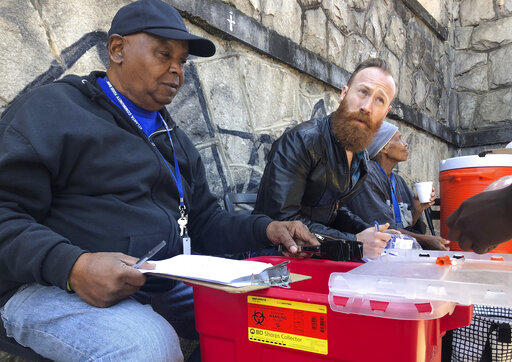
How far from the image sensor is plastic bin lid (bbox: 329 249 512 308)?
0.83 metres

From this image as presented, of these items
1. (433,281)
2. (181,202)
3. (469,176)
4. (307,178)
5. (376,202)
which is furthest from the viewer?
(469,176)

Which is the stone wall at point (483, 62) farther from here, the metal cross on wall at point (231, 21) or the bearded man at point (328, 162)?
the metal cross on wall at point (231, 21)

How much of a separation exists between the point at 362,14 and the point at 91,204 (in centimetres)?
361

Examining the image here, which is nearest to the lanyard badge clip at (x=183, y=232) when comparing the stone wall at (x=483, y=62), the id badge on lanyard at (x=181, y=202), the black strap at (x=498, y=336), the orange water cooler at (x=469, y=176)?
the id badge on lanyard at (x=181, y=202)

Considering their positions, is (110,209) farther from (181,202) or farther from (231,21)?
(231,21)

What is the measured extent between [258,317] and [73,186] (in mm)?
688

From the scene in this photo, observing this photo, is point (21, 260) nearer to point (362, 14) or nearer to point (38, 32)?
point (38, 32)

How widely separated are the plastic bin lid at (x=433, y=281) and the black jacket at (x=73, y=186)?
1.97 feet

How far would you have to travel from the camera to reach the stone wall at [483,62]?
5.69 m

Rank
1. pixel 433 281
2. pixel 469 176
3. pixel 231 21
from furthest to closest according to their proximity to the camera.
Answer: pixel 469 176 < pixel 231 21 < pixel 433 281

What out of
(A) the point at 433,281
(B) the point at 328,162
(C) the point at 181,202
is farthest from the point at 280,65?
(A) the point at 433,281

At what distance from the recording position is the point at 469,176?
113 inches

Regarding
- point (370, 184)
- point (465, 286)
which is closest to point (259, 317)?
point (465, 286)

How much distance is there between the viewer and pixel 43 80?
64.1 inches
